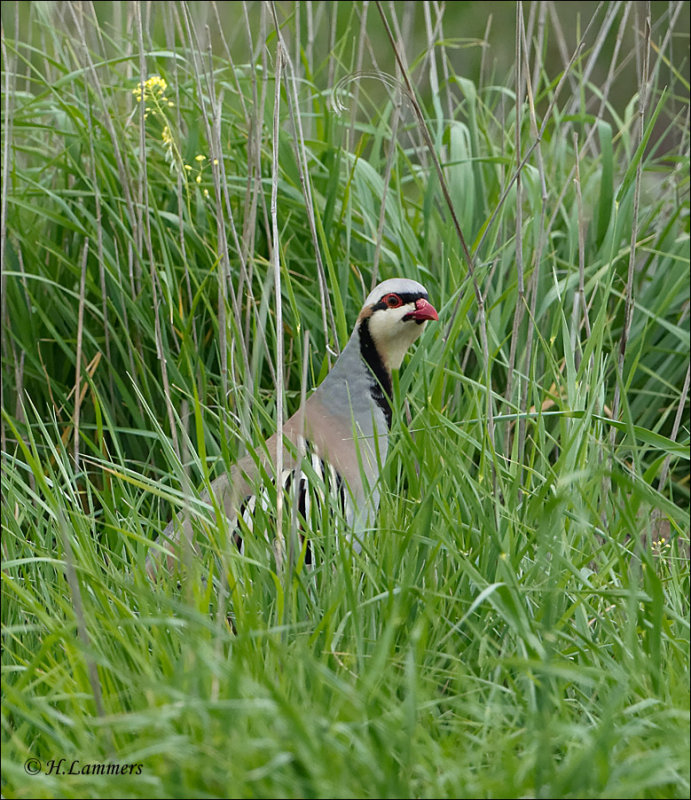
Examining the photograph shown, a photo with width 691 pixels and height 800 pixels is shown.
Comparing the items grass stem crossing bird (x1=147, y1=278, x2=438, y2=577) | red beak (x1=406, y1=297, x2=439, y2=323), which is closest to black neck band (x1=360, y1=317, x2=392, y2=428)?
grass stem crossing bird (x1=147, y1=278, x2=438, y2=577)

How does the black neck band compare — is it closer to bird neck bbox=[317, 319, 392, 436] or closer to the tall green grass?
bird neck bbox=[317, 319, 392, 436]

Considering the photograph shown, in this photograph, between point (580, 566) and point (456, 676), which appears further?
point (580, 566)

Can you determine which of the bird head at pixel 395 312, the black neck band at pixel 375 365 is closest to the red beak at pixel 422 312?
the bird head at pixel 395 312

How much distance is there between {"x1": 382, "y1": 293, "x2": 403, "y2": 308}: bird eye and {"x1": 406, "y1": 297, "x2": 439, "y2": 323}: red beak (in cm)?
4

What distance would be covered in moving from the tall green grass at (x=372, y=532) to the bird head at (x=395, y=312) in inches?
3.5

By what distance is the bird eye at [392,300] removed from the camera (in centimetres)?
286

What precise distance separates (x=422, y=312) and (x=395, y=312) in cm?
7

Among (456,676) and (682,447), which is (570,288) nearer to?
(682,447)

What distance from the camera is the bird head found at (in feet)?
9.34

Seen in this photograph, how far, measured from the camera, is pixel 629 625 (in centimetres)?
180

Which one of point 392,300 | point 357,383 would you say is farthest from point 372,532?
point 392,300

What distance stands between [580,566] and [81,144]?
2.39m

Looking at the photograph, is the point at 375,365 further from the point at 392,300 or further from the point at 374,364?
the point at 392,300

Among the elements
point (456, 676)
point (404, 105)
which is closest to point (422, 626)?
point (456, 676)
